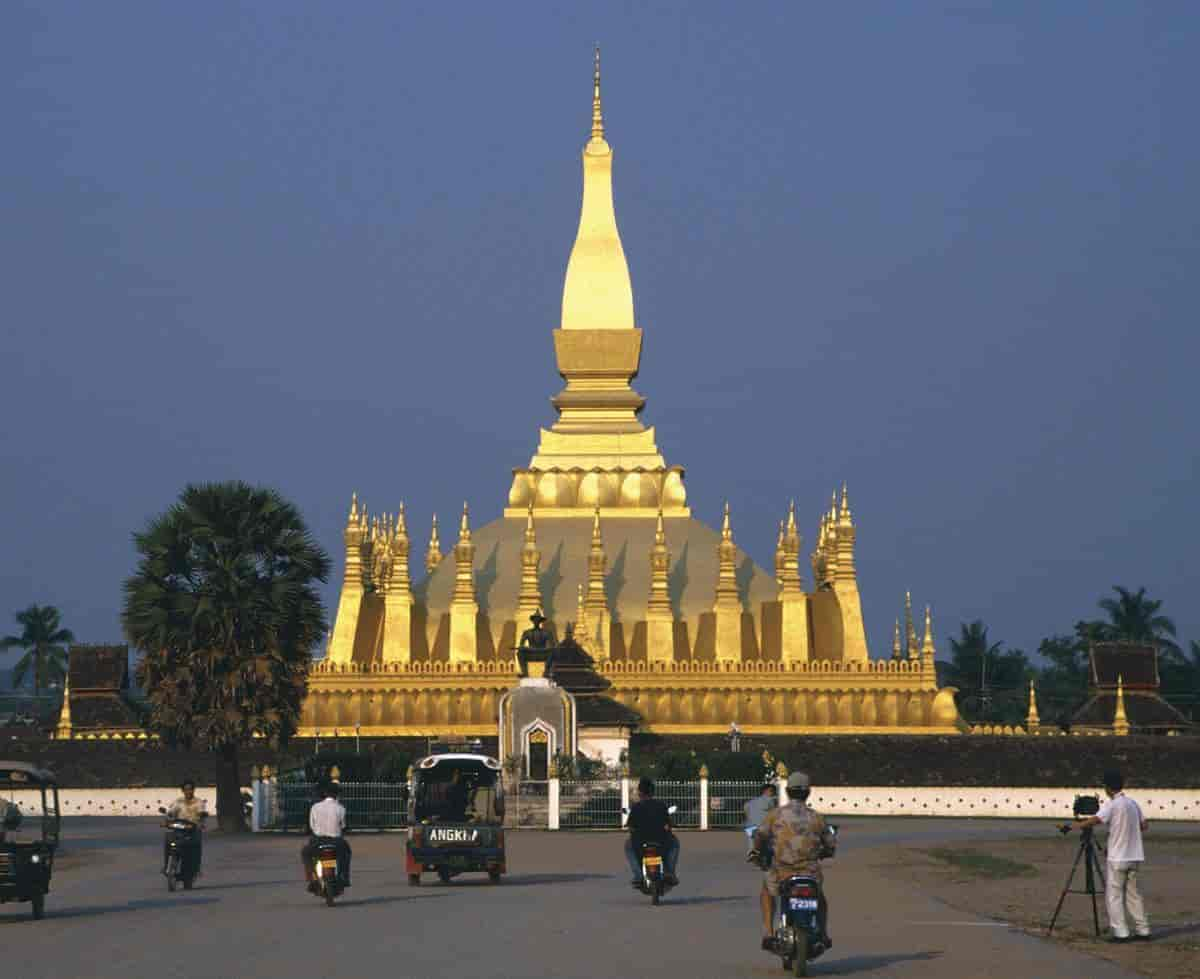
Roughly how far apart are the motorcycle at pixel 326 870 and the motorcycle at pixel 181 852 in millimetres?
3062

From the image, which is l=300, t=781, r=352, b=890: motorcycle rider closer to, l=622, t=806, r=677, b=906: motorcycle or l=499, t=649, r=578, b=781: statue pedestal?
l=622, t=806, r=677, b=906: motorcycle

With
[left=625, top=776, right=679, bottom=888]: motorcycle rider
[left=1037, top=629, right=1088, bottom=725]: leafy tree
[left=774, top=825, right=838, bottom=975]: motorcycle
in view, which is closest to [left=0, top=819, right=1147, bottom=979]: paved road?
[left=774, top=825, right=838, bottom=975]: motorcycle

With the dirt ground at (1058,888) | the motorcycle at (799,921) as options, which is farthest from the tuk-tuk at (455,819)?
the motorcycle at (799,921)

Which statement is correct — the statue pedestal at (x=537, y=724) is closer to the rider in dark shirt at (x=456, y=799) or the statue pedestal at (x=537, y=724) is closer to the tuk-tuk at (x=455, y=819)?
the tuk-tuk at (x=455, y=819)

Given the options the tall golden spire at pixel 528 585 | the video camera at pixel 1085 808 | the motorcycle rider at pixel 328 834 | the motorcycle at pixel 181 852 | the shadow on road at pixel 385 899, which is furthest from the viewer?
the tall golden spire at pixel 528 585

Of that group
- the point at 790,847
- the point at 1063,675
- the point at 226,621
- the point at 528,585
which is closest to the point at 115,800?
the point at 226,621

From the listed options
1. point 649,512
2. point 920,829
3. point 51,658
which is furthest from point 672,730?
point 51,658

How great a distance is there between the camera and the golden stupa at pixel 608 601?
2361 inches

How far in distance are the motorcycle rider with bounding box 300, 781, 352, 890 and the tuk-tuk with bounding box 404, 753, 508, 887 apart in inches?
99.6

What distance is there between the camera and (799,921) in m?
18.4

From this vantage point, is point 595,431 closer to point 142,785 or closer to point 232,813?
point 142,785

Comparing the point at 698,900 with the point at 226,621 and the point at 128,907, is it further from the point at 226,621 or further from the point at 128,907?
the point at 226,621

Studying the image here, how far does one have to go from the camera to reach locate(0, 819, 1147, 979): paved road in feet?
62.1

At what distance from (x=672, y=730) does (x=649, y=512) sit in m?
9.49
